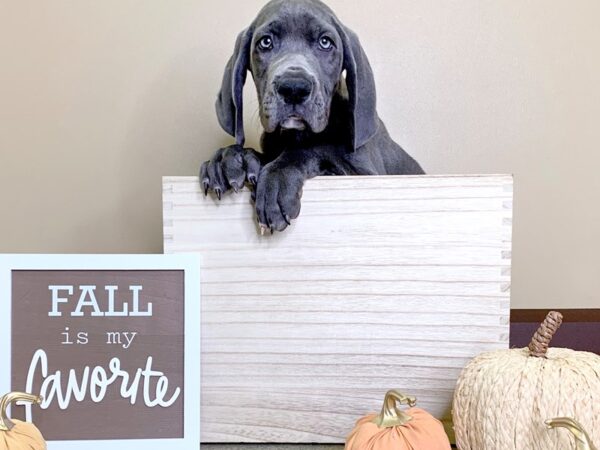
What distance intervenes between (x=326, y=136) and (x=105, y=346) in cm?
43

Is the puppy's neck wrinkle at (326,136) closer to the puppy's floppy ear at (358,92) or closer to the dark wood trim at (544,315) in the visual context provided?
the puppy's floppy ear at (358,92)

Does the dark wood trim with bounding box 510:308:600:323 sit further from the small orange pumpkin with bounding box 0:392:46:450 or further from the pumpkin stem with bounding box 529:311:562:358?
the small orange pumpkin with bounding box 0:392:46:450

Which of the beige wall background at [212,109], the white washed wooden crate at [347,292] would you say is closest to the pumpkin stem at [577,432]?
the white washed wooden crate at [347,292]

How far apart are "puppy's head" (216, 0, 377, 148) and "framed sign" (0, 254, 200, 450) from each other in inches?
9.2

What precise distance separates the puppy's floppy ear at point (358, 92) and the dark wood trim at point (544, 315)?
1.85ft

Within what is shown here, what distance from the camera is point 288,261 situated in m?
0.84

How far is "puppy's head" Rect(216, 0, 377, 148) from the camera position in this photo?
81cm

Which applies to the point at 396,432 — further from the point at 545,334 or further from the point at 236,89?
the point at 236,89

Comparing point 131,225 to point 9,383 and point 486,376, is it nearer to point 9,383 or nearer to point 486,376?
point 9,383

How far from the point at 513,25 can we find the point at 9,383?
112 cm

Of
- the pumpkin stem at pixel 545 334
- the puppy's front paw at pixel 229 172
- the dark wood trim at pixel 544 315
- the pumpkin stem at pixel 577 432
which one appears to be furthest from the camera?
the dark wood trim at pixel 544 315

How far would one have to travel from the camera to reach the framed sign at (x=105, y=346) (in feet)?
2.62

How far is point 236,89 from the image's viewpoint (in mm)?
896

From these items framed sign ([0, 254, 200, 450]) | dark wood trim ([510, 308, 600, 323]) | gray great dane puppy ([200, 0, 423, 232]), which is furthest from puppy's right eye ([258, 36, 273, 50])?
dark wood trim ([510, 308, 600, 323])
